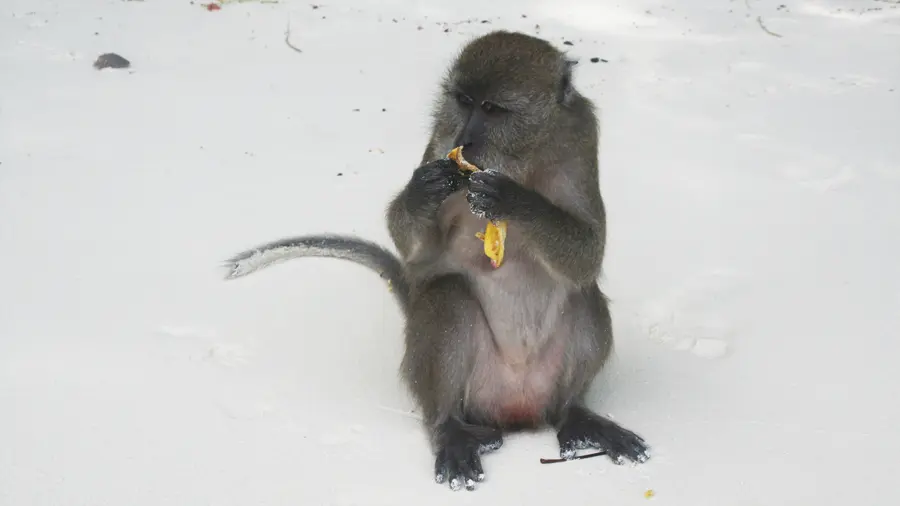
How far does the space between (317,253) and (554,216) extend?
5.03 ft

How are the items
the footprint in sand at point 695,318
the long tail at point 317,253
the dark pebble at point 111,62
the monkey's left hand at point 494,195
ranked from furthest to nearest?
the dark pebble at point 111,62 → the footprint in sand at point 695,318 → the long tail at point 317,253 → the monkey's left hand at point 494,195

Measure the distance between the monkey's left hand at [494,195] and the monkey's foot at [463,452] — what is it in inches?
38.0

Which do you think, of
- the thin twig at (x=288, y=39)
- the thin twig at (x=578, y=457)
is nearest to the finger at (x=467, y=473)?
the thin twig at (x=578, y=457)

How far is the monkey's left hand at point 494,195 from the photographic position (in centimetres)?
396

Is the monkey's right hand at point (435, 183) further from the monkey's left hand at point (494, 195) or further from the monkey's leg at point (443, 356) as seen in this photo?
the monkey's leg at point (443, 356)

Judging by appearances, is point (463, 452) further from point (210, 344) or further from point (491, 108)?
point (210, 344)

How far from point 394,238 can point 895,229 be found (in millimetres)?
3672

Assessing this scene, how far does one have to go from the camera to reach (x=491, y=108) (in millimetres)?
4137

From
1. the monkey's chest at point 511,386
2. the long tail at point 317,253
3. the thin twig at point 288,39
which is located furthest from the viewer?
the thin twig at point 288,39

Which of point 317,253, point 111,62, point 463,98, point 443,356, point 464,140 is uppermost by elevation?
point 463,98

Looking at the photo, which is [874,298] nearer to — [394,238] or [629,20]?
[394,238]

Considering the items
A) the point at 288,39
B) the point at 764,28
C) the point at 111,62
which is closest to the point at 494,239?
the point at 111,62

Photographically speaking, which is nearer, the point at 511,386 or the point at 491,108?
the point at 491,108

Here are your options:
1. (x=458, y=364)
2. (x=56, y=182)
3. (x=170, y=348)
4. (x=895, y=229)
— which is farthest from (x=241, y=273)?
(x=895, y=229)
